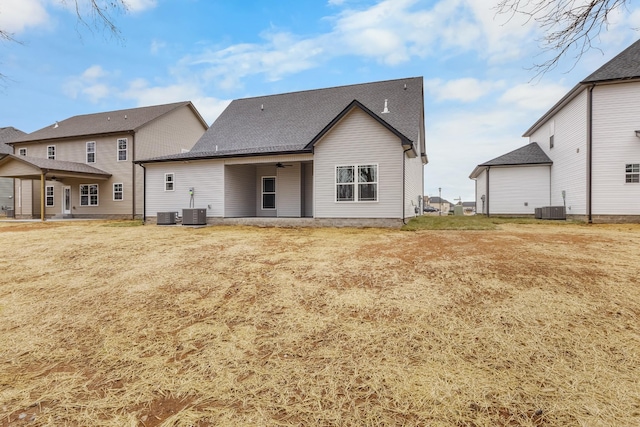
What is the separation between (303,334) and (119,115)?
28.5 m

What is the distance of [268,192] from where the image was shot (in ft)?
57.9

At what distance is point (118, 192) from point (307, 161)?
15.6m

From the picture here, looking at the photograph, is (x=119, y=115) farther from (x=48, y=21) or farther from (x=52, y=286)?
(x=52, y=286)

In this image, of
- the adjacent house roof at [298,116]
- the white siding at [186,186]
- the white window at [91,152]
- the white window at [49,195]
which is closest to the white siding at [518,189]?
the adjacent house roof at [298,116]

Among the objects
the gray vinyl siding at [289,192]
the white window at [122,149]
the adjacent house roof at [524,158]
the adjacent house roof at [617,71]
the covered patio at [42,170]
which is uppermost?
the adjacent house roof at [617,71]

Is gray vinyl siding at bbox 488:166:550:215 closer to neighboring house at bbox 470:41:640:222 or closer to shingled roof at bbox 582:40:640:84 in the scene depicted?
neighboring house at bbox 470:41:640:222

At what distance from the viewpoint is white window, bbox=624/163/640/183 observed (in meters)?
13.5

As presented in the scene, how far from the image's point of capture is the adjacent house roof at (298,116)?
53.0 feet

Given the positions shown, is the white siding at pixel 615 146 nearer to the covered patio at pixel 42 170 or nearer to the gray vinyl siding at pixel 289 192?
the gray vinyl siding at pixel 289 192

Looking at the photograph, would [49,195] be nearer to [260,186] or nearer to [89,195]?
[89,195]

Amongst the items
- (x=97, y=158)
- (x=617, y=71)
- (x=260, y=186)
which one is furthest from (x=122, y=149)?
(x=617, y=71)

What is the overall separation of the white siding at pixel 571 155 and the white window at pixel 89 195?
30559 millimetres

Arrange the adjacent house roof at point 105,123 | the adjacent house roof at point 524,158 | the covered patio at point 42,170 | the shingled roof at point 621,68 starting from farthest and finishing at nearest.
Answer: the adjacent house roof at point 105,123 → the adjacent house roof at point 524,158 → the covered patio at point 42,170 → the shingled roof at point 621,68

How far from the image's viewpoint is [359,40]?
13.4 m
